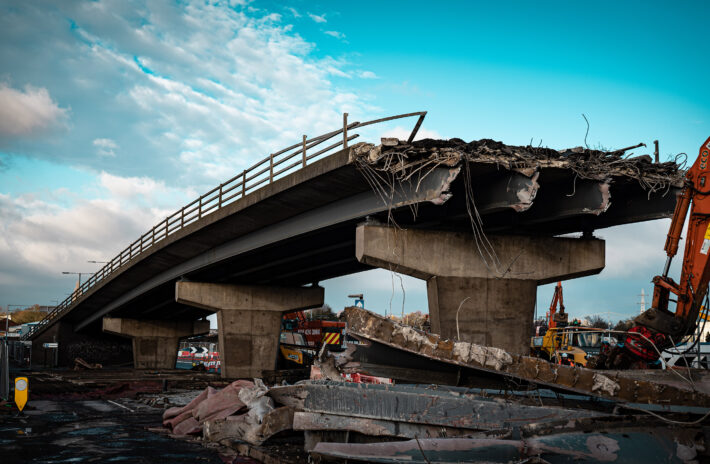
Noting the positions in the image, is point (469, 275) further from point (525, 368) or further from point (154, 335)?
point (154, 335)

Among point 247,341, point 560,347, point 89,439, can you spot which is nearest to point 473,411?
point 89,439

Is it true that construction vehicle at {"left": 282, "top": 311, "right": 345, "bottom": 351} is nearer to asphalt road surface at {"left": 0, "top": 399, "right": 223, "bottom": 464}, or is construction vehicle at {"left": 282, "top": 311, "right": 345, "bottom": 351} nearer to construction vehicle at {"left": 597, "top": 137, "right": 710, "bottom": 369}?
asphalt road surface at {"left": 0, "top": 399, "right": 223, "bottom": 464}

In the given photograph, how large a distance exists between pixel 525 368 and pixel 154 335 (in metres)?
43.2

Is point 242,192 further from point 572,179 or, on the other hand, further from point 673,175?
point 673,175

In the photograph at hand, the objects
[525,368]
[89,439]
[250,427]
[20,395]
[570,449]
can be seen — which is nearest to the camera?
[570,449]

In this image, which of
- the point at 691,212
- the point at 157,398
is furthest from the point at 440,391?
the point at 157,398

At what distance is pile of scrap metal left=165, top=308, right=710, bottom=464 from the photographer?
5.92m

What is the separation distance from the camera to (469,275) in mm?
15180

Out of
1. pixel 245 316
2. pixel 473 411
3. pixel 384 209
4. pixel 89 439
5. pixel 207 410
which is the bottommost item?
pixel 89 439

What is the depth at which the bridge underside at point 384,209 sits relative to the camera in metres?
13.5

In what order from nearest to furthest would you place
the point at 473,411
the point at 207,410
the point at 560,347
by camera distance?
the point at 473,411, the point at 207,410, the point at 560,347

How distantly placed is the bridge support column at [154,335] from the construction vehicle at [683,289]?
3872 centimetres

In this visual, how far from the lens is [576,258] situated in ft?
52.4

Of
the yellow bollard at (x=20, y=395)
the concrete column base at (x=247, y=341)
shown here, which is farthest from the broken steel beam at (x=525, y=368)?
the concrete column base at (x=247, y=341)
